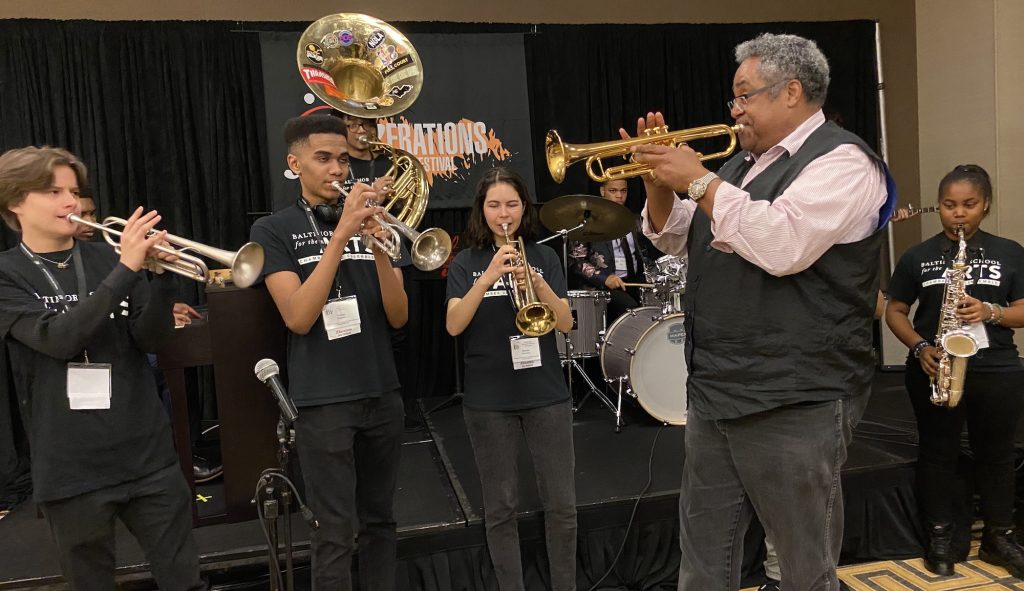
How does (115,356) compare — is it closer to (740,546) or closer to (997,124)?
(740,546)

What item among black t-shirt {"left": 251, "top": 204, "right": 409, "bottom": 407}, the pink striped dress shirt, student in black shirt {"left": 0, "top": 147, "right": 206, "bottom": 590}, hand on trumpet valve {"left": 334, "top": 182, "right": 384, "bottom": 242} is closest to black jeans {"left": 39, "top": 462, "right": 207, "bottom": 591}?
student in black shirt {"left": 0, "top": 147, "right": 206, "bottom": 590}

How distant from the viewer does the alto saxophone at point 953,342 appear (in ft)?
11.4

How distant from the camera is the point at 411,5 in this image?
614 centimetres

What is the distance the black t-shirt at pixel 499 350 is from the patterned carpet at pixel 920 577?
2.08m

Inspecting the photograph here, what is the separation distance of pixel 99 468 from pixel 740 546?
6.73 feet

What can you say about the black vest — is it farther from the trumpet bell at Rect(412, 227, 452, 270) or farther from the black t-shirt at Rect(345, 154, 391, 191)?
the black t-shirt at Rect(345, 154, 391, 191)

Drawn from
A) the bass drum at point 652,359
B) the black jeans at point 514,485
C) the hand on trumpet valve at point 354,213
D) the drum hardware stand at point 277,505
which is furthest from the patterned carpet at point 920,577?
the hand on trumpet valve at point 354,213

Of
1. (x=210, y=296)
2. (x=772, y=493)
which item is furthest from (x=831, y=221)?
(x=210, y=296)

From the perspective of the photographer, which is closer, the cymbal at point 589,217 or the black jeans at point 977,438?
the black jeans at point 977,438

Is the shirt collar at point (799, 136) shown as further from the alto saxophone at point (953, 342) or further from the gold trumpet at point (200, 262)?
the alto saxophone at point (953, 342)

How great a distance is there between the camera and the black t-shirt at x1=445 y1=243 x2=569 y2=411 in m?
3.01

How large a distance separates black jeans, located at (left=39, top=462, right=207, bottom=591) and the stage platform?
83 cm

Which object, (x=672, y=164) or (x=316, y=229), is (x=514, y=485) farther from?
(x=672, y=164)

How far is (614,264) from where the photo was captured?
234 inches
